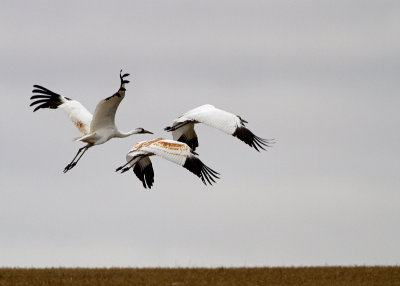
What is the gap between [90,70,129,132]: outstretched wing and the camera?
18.2m

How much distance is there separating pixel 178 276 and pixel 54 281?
220 cm

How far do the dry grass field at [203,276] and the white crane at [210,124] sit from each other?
473cm

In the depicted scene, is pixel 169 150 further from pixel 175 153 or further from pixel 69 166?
pixel 69 166

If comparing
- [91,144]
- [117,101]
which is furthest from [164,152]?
[91,144]

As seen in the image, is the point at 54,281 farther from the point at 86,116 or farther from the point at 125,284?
the point at 86,116

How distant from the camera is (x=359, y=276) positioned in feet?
50.7

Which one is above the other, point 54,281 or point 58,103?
point 58,103

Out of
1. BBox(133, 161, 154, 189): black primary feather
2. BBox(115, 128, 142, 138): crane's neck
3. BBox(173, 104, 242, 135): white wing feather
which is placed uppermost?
BBox(173, 104, 242, 135): white wing feather

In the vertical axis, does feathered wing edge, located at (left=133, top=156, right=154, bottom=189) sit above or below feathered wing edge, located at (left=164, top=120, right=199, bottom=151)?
below

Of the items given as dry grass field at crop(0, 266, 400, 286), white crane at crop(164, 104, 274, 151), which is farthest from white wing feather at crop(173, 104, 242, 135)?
dry grass field at crop(0, 266, 400, 286)

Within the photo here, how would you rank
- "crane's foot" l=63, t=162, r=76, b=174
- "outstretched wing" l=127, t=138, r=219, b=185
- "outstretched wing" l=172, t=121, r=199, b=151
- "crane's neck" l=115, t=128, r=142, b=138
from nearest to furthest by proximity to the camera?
1. "outstretched wing" l=127, t=138, r=219, b=185
2. "crane's foot" l=63, t=162, r=76, b=174
3. "crane's neck" l=115, t=128, r=142, b=138
4. "outstretched wing" l=172, t=121, r=199, b=151

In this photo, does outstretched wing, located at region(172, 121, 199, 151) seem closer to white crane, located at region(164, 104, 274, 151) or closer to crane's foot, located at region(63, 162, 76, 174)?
white crane, located at region(164, 104, 274, 151)

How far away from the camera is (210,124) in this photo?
20781mm

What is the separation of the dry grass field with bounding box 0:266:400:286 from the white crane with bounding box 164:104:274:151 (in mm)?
4735
